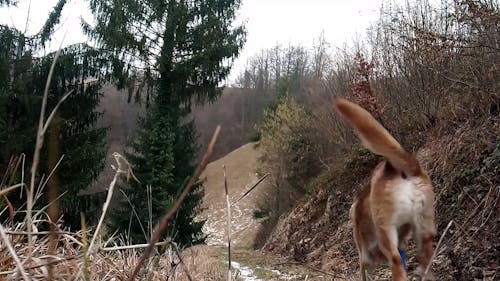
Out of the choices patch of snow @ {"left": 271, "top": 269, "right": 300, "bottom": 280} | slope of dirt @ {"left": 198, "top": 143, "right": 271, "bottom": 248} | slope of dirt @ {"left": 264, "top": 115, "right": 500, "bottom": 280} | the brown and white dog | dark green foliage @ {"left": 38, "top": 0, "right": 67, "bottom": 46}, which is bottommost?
slope of dirt @ {"left": 198, "top": 143, "right": 271, "bottom": 248}

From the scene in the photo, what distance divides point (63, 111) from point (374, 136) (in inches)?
670

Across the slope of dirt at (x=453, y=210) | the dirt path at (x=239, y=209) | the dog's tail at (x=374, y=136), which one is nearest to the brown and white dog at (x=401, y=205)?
the dog's tail at (x=374, y=136)

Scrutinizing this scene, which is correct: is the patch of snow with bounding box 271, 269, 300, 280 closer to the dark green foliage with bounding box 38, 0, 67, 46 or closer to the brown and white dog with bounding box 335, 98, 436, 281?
the brown and white dog with bounding box 335, 98, 436, 281

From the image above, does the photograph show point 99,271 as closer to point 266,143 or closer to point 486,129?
point 486,129

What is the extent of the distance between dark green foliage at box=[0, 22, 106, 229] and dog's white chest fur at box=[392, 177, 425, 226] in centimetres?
1256

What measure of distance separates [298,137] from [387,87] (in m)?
10.6

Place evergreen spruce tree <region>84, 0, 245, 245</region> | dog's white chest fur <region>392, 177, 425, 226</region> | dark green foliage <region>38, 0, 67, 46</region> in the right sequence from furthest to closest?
evergreen spruce tree <region>84, 0, 245, 245</region>, dark green foliage <region>38, 0, 67, 46</region>, dog's white chest fur <region>392, 177, 425, 226</region>

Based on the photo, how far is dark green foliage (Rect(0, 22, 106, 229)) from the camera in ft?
49.9

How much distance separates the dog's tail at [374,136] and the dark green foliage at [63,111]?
41.3ft

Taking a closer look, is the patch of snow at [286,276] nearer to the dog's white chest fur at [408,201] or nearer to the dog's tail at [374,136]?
the dog's white chest fur at [408,201]

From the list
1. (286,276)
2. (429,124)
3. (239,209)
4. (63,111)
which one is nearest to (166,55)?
(63,111)

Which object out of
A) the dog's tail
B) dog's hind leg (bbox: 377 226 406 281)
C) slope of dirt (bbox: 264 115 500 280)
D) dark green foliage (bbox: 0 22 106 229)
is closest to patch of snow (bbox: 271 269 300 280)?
slope of dirt (bbox: 264 115 500 280)

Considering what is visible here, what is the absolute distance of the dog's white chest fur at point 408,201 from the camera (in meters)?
2.88

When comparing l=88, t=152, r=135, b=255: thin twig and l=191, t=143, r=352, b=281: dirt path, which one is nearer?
l=88, t=152, r=135, b=255: thin twig
